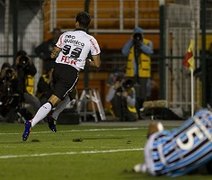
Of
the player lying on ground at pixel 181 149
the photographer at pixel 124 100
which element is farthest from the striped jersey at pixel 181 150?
the photographer at pixel 124 100

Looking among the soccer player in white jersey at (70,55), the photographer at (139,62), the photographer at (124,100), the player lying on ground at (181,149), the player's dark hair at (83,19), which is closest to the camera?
the player lying on ground at (181,149)

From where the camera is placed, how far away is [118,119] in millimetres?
25656

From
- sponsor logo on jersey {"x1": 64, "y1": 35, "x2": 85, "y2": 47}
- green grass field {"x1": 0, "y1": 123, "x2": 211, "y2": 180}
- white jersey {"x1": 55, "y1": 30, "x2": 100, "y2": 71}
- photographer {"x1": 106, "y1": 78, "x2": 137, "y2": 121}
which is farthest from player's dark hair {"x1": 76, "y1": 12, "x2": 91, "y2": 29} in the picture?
photographer {"x1": 106, "y1": 78, "x2": 137, "y2": 121}

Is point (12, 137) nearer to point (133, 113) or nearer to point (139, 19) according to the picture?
point (133, 113)

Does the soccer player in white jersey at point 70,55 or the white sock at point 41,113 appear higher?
the soccer player in white jersey at point 70,55

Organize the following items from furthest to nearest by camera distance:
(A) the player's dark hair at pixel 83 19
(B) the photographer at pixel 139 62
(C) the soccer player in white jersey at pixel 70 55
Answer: (B) the photographer at pixel 139 62 → (C) the soccer player in white jersey at pixel 70 55 → (A) the player's dark hair at pixel 83 19

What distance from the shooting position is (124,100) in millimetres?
25391

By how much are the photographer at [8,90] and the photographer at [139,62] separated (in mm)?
3368

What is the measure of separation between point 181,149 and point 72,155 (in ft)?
10.7

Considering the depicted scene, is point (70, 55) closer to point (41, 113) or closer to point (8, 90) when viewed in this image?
point (41, 113)

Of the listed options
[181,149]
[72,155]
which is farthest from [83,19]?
[181,149]

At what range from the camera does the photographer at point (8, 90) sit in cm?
2405

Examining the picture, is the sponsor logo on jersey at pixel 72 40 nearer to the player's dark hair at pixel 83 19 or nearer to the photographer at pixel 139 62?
the player's dark hair at pixel 83 19

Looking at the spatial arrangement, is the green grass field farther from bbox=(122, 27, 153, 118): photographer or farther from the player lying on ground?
bbox=(122, 27, 153, 118): photographer
